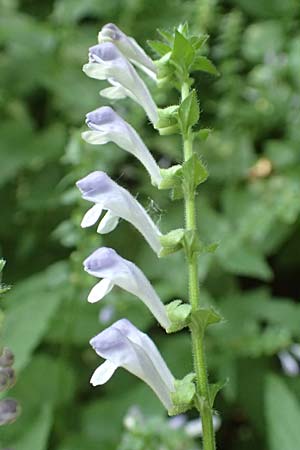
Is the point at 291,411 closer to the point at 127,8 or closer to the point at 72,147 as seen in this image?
the point at 72,147

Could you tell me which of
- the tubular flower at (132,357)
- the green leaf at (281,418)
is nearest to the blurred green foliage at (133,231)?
the green leaf at (281,418)

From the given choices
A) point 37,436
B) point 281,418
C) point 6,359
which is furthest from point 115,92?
point 281,418

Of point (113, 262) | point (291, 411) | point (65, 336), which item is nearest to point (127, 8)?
point (65, 336)

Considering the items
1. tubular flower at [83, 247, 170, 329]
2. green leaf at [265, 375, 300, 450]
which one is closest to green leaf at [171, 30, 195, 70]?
tubular flower at [83, 247, 170, 329]

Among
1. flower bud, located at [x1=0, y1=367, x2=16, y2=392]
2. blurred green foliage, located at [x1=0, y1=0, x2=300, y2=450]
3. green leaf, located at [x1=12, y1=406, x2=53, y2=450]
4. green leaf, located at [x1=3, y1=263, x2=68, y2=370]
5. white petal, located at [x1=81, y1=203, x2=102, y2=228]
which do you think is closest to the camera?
flower bud, located at [x1=0, y1=367, x2=16, y2=392]

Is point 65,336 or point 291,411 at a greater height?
point 65,336

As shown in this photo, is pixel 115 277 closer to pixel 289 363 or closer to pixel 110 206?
pixel 110 206

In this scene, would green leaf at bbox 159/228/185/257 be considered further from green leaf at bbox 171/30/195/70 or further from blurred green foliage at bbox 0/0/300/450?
blurred green foliage at bbox 0/0/300/450
